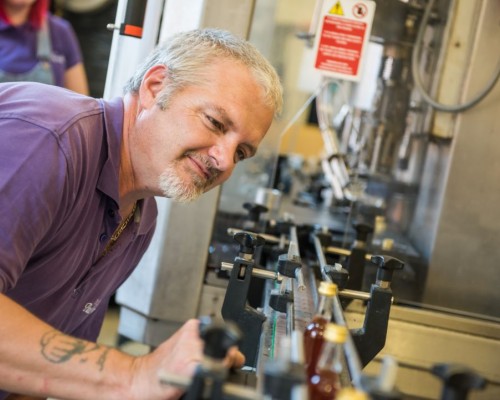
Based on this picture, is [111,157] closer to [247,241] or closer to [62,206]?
[62,206]

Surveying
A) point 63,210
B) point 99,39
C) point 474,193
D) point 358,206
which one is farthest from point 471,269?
point 99,39

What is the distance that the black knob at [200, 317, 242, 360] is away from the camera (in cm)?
87


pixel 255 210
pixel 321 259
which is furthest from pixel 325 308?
pixel 255 210

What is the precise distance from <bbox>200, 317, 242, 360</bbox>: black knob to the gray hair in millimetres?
693

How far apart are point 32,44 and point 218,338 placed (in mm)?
2479

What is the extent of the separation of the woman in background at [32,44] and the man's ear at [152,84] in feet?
5.23

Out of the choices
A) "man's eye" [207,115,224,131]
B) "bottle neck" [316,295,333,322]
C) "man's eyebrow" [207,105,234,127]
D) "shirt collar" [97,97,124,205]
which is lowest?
"bottle neck" [316,295,333,322]

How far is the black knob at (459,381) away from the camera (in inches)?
33.2

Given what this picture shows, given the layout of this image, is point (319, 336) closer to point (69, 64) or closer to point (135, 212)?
point (135, 212)

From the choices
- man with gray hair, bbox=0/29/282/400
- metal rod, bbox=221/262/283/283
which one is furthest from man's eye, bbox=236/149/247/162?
metal rod, bbox=221/262/283/283

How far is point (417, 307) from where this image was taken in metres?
1.98

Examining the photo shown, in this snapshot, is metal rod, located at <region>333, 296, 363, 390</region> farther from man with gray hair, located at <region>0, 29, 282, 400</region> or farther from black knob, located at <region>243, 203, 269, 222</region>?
black knob, located at <region>243, 203, 269, 222</region>

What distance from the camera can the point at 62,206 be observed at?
4.39 feet

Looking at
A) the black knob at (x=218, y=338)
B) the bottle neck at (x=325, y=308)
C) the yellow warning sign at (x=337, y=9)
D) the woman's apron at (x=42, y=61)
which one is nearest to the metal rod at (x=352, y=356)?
the bottle neck at (x=325, y=308)
